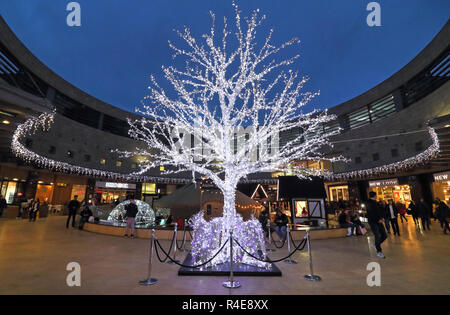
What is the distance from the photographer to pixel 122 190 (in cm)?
2839

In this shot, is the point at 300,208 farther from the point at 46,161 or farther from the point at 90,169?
the point at 90,169

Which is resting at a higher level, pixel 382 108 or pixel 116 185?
pixel 382 108

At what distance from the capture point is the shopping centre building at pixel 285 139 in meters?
16.8

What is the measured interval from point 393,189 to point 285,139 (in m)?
14.1

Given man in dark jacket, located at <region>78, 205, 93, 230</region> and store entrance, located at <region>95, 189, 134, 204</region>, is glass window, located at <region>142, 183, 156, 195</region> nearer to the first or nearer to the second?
store entrance, located at <region>95, 189, 134, 204</region>

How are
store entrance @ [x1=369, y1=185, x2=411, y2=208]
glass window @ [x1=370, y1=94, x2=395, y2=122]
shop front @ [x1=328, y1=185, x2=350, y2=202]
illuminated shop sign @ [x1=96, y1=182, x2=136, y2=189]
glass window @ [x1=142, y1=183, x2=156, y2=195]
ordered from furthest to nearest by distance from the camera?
glass window @ [x1=142, y1=183, x2=156, y2=195] → illuminated shop sign @ [x1=96, y1=182, x2=136, y2=189] → shop front @ [x1=328, y1=185, x2=350, y2=202] → glass window @ [x1=370, y1=94, x2=395, y2=122] → store entrance @ [x1=369, y1=185, x2=411, y2=208]

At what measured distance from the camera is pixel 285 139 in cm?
3128

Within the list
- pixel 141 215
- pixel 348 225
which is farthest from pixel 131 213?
pixel 348 225

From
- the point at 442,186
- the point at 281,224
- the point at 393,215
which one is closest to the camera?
the point at 281,224

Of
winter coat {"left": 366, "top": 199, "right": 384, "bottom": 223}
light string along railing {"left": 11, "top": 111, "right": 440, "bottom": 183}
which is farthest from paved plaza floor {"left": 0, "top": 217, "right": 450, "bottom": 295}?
light string along railing {"left": 11, "top": 111, "right": 440, "bottom": 183}

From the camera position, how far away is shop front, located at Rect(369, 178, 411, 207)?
20188mm

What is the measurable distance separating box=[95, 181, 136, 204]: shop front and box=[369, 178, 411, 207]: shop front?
27.9m

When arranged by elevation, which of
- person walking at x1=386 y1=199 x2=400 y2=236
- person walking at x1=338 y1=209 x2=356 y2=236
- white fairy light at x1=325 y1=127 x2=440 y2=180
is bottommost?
person walking at x1=338 y1=209 x2=356 y2=236
